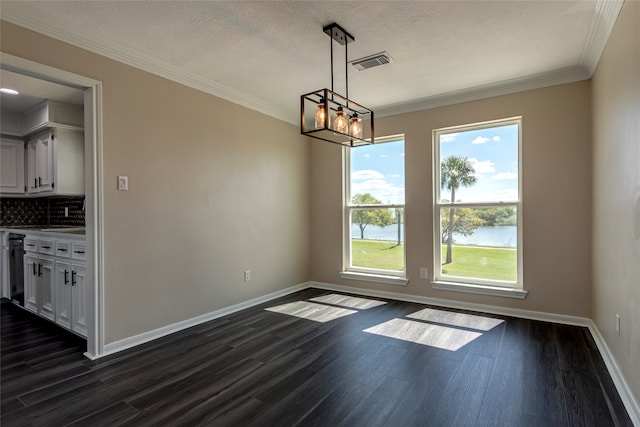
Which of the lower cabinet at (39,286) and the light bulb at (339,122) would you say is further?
the lower cabinet at (39,286)

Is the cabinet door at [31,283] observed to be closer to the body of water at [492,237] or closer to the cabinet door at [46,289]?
the cabinet door at [46,289]

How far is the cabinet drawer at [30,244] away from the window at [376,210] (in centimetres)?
375

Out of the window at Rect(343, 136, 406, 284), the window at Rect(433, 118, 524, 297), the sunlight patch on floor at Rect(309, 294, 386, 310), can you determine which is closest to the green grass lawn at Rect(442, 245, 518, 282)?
the window at Rect(433, 118, 524, 297)

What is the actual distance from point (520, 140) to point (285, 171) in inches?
116

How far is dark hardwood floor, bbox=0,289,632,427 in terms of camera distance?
75.4 inches

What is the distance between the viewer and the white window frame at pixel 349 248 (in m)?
4.45

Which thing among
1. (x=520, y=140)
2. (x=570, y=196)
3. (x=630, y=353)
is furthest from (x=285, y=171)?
(x=630, y=353)

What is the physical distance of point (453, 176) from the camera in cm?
413

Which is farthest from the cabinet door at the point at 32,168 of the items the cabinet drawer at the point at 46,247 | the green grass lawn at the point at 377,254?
the green grass lawn at the point at 377,254

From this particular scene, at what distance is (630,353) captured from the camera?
1.98 meters

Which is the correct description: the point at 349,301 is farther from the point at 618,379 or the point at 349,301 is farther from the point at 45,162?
the point at 45,162

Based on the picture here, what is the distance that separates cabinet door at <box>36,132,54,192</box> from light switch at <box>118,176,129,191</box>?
2024 millimetres

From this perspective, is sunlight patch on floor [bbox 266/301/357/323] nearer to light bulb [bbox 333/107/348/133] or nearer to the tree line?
the tree line

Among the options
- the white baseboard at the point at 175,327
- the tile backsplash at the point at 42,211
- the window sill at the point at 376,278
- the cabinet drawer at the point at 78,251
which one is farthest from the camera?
the tile backsplash at the point at 42,211
